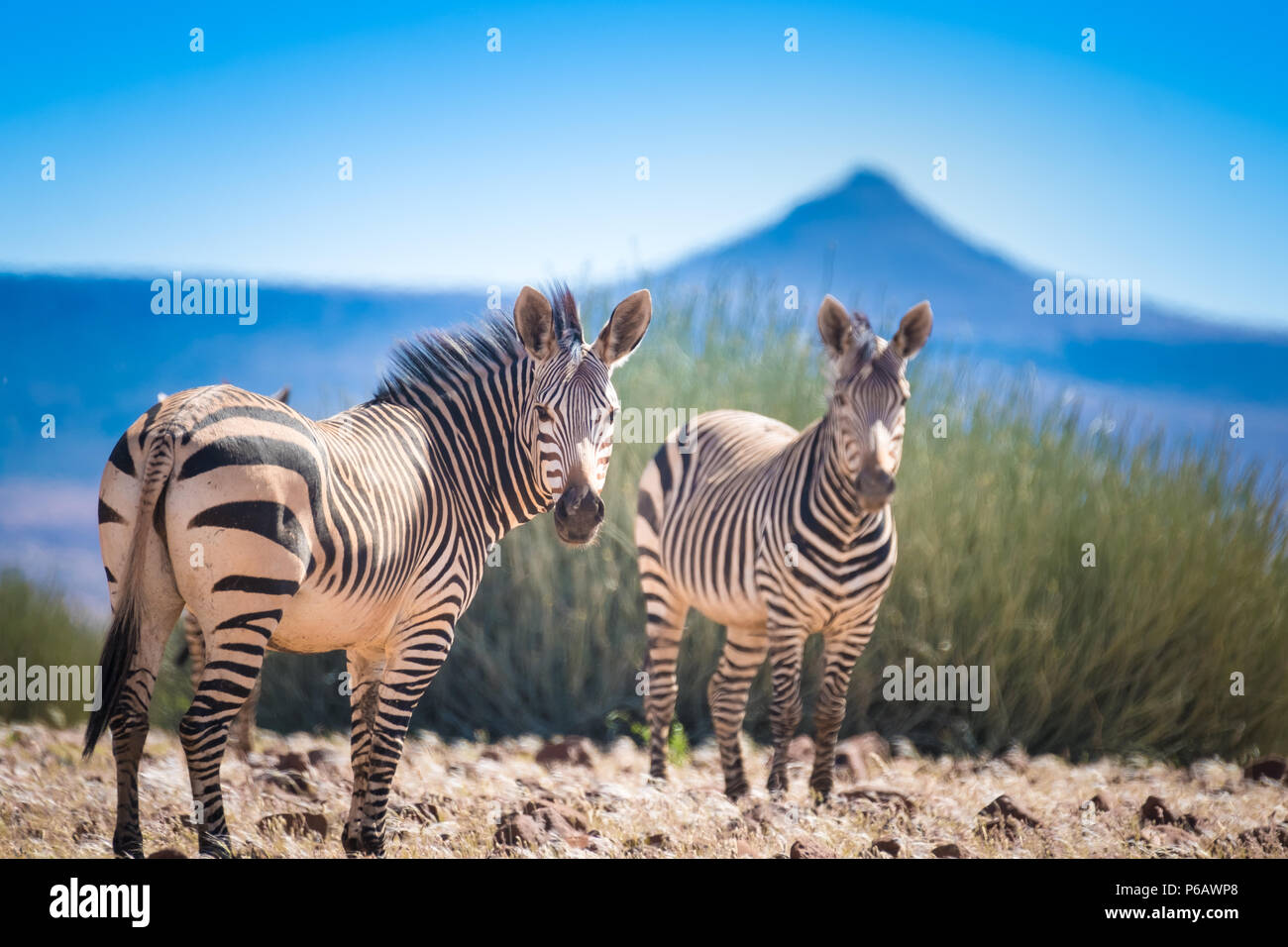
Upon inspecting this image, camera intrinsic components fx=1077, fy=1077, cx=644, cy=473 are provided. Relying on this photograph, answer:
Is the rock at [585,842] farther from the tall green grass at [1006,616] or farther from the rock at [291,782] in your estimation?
the tall green grass at [1006,616]

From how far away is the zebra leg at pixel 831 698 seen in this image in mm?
5410

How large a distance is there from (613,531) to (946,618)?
8.58 feet

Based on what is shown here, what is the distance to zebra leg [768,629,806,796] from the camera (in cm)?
524

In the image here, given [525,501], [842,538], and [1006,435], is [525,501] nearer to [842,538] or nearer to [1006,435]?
[842,538]

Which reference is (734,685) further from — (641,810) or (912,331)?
(912,331)

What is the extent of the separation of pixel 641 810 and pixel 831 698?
1.16 metres

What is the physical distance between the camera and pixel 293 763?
5.93 metres

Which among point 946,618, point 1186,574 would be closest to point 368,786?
point 946,618

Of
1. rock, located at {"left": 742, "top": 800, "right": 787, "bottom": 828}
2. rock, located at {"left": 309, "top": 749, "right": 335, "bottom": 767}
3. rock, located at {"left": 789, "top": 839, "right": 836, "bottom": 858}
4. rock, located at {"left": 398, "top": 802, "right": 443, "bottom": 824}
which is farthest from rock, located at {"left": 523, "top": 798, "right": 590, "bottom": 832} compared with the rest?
rock, located at {"left": 309, "top": 749, "right": 335, "bottom": 767}

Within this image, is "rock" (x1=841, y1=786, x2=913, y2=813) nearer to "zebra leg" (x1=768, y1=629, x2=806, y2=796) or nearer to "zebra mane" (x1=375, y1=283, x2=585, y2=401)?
"zebra leg" (x1=768, y1=629, x2=806, y2=796)

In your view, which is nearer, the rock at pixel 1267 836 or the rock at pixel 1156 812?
the rock at pixel 1267 836

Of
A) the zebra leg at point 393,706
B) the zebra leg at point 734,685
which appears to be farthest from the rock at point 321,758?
the zebra leg at point 734,685

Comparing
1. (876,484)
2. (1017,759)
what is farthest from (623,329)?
(1017,759)

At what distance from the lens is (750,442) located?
6.36 metres
